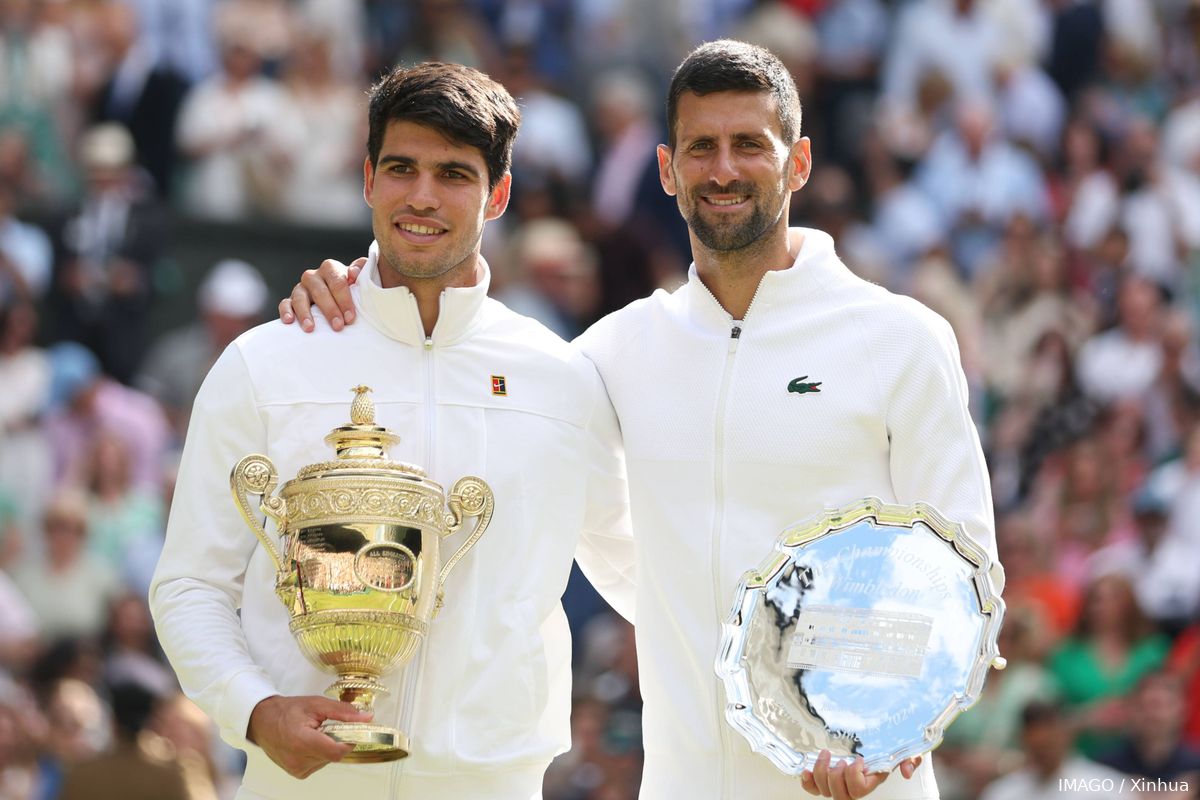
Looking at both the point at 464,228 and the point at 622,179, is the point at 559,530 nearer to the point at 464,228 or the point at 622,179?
the point at 464,228

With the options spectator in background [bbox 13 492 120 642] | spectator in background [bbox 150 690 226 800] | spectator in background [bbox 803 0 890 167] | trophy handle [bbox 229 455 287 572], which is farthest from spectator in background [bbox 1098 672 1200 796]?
trophy handle [bbox 229 455 287 572]

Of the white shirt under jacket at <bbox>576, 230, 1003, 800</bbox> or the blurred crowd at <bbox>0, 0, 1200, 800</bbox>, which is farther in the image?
the blurred crowd at <bbox>0, 0, 1200, 800</bbox>

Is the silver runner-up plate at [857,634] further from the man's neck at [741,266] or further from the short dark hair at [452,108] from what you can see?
the short dark hair at [452,108]

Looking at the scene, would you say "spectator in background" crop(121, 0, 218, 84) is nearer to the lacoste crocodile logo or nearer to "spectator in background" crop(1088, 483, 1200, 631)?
"spectator in background" crop(1088, 483, 1200, 631)

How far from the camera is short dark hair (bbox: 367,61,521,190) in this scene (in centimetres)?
523

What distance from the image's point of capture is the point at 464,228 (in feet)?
17.3

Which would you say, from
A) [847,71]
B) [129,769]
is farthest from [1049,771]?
[847,71]

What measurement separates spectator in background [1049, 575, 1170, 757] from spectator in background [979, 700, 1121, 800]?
65 cm

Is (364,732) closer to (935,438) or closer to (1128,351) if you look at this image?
(935,438)

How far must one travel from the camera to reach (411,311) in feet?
17.3

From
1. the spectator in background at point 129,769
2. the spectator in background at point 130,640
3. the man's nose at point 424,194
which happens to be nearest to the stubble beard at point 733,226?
the man's nose at point 424,194

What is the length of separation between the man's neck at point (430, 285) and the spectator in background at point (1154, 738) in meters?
4.87

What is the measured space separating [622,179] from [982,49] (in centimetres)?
267

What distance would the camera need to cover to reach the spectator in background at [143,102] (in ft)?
40.3
